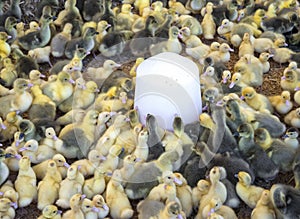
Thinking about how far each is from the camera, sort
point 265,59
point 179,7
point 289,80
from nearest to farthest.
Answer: point 289,80, point 265,59, point 179,7

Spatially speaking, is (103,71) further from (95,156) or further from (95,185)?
(95,185)

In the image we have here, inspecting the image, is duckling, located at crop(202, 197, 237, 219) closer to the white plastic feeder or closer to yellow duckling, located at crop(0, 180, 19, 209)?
the white plastic feeder

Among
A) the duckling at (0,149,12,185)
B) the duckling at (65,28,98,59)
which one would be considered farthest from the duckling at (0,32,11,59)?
the duckling at (0,149,12,185)

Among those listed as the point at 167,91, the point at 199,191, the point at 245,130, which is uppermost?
the point at 167,91

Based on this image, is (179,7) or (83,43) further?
(179,7)

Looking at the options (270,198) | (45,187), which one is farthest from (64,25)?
(270,198)

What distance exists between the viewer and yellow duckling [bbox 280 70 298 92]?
12.9 feet

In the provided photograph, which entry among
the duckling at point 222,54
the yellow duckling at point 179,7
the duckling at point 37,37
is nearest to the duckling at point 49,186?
the duckling at point 37,37

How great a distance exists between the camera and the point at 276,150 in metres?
3.36

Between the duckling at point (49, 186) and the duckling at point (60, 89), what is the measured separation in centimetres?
65

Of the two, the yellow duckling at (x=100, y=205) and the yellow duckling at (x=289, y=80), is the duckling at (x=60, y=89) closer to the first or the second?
the yellow duckling at (x=100, y=205)

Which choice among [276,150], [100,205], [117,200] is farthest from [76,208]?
[276,150]

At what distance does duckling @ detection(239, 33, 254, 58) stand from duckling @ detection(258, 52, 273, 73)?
101 millimetres

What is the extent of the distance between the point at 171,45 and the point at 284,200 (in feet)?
5.14
